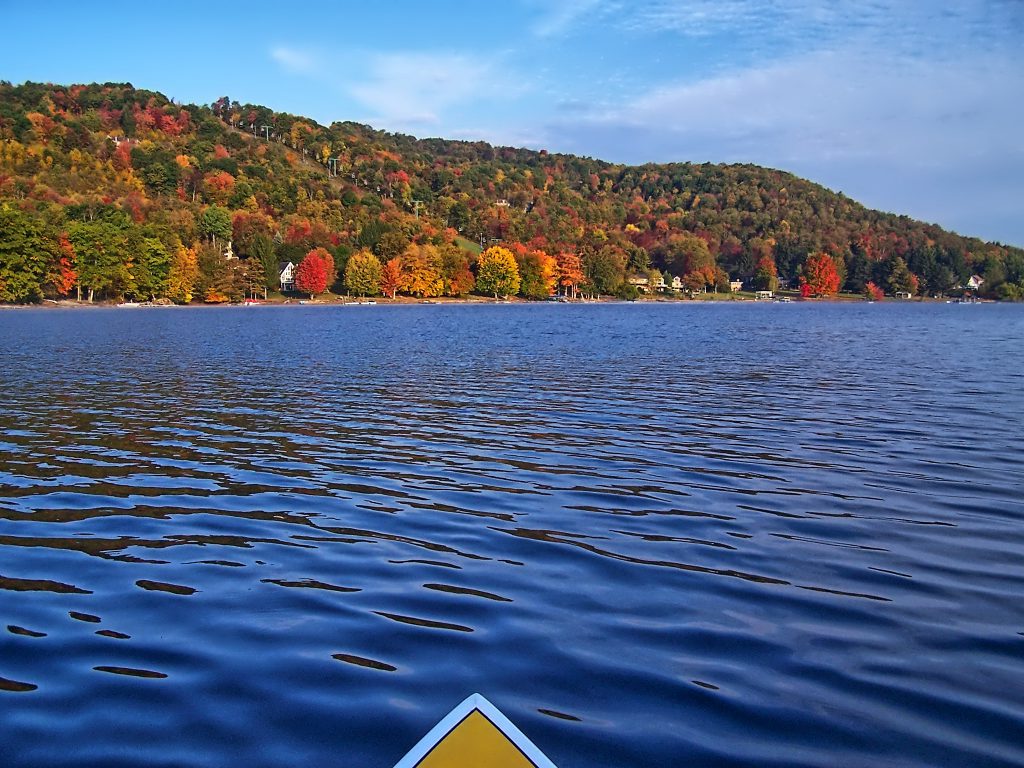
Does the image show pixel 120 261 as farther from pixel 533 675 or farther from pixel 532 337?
pixel 533 675

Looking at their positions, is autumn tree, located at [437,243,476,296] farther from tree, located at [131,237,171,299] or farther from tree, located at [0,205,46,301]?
tree, located at [0,205,46,301]

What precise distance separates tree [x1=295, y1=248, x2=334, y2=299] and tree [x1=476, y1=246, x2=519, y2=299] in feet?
115

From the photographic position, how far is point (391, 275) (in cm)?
16238

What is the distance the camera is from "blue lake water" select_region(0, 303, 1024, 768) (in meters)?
6.03

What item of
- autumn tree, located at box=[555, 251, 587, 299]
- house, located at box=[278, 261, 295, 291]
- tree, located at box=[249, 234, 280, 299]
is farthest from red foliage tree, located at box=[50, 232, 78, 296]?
autumn tree, located at box=[555, 251, 587, 299]

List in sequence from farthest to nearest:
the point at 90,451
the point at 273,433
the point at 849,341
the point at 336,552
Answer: the point at 849,341
the point at 273,433
the point at 90,451
the point at 336,552

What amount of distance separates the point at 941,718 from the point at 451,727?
4.04 m

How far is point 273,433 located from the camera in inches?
734

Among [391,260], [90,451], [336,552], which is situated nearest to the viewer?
[336,552]

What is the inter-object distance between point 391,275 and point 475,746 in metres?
162

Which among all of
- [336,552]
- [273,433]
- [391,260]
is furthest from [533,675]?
[391,260]

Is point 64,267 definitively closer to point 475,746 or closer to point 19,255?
point 19,255

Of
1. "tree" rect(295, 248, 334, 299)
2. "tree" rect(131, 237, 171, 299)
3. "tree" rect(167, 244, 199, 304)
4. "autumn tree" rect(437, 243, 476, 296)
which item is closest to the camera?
"tree" rect(131, 237, 171, 299)

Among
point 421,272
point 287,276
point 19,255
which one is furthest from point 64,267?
point 421,272
